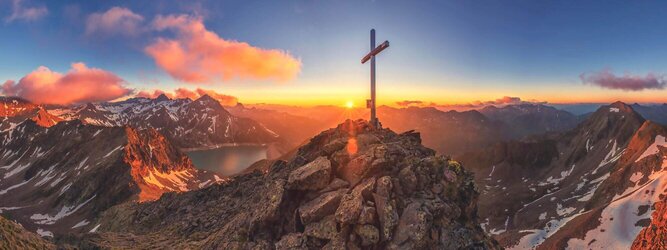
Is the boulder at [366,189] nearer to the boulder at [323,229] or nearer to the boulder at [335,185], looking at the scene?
the boulder at [335,185]

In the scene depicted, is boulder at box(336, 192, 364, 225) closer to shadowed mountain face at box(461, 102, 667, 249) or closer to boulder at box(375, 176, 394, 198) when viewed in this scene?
boulder at box(375, 176, 394, 198)

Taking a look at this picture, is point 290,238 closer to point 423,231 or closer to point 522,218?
point 423,231

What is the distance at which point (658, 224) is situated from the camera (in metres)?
71.3

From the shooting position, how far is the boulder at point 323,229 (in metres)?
21.3

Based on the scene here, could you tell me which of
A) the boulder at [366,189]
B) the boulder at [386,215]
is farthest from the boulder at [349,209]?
the boulder at [386,215]

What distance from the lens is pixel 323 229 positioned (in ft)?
71.3

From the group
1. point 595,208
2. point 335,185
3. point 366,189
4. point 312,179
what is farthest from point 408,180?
point 595,208

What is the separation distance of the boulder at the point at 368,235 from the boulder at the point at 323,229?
1.45 m

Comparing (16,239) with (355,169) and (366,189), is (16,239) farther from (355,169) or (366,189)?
(366,189)

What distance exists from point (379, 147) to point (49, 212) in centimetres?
17727

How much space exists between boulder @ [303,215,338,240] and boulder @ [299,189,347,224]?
382mm

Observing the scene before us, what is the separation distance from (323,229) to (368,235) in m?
2.71

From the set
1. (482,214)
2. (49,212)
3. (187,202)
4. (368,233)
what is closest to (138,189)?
(49,212)

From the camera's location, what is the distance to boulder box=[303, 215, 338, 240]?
21.3 metres
